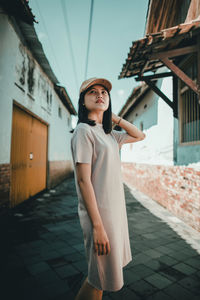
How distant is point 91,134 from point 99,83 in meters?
0.50

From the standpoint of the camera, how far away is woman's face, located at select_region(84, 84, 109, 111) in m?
1.59

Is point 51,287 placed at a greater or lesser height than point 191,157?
lesser

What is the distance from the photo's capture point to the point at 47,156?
8641mm

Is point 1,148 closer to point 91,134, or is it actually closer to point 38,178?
point 38,178

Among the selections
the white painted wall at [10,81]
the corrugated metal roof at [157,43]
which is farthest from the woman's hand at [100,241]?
the white painted wall at [10,81]

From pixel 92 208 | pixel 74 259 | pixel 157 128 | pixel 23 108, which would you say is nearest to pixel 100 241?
pixel 92 208

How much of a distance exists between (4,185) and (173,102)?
505 centimetres

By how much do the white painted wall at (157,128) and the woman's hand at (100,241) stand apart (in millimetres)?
5380

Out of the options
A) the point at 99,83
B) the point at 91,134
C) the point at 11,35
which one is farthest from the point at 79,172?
the point at 11,35

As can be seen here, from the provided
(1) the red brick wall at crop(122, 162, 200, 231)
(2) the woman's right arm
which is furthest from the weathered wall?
(1) the red brick wall at crop(122, 162, 200, 231)

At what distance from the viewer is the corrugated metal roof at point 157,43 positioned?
363cm

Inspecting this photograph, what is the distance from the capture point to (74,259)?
2.81 metres

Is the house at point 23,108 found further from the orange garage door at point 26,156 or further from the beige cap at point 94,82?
the beige cap at point 94,82

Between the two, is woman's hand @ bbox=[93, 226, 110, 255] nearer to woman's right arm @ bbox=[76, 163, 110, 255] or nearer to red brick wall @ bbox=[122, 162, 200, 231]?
woman's right arm @ bbox=[76, 163, 110, 255]
